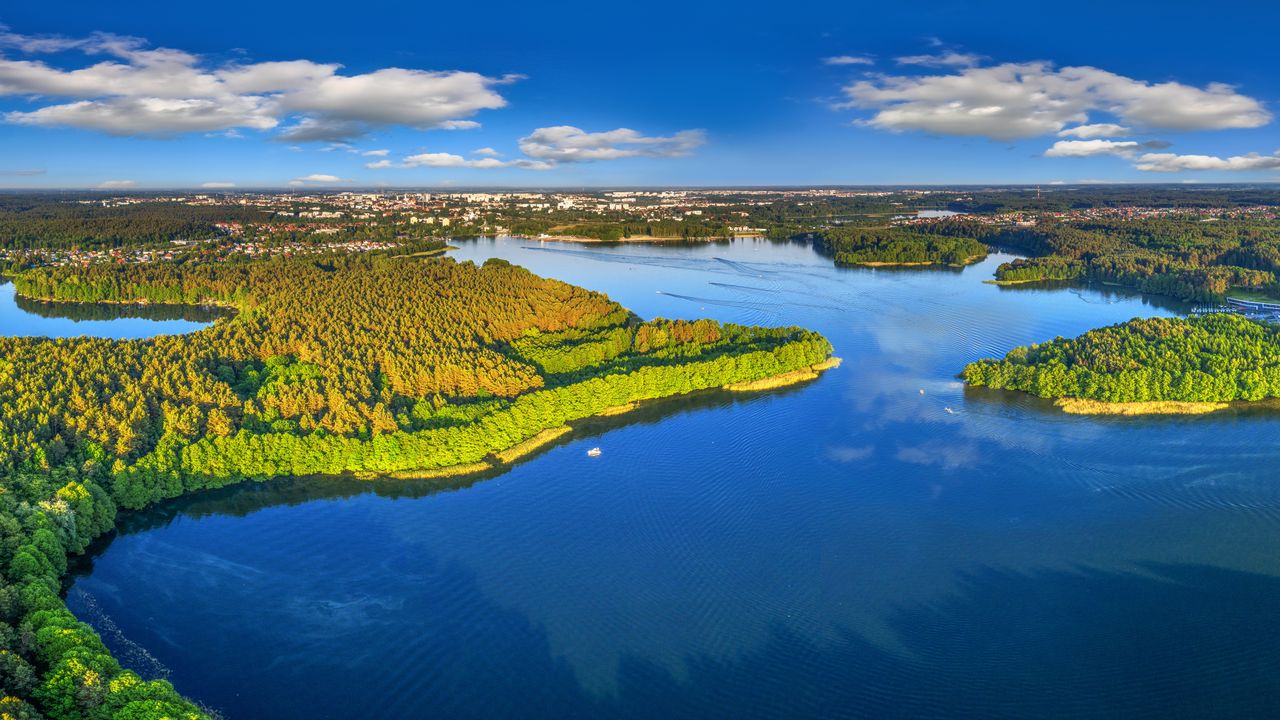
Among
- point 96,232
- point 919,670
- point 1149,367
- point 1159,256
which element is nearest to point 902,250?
point 1159,256

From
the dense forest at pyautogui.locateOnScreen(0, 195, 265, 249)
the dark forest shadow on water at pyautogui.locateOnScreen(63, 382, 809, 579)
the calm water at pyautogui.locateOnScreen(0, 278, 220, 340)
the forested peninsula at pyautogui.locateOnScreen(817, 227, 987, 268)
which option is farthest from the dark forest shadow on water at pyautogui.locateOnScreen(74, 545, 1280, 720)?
the dense forest at pyautogui.locateOnScreen(0, 195, 265, 249)

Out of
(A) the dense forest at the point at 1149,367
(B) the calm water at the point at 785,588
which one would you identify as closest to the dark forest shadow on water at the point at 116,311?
(B) the calm water at the point at 785,588

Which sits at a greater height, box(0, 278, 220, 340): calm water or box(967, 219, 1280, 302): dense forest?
box(967, 219, 1280, 302): dense forest

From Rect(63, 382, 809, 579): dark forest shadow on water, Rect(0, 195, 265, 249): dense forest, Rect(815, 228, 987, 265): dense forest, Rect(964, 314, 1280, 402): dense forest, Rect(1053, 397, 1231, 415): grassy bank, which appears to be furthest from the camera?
Rect(0, 195, 265, 249): dense forest

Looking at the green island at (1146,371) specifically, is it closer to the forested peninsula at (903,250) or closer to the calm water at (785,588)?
the calm water at (785,588)

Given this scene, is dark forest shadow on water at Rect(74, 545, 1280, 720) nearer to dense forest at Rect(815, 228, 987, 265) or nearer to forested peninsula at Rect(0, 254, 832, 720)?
forested peninsula at Rect(0, 254, 832, 720)

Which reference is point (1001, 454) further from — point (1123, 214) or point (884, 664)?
point (1123, 214)

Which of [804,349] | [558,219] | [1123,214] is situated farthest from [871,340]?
[1123,214]
